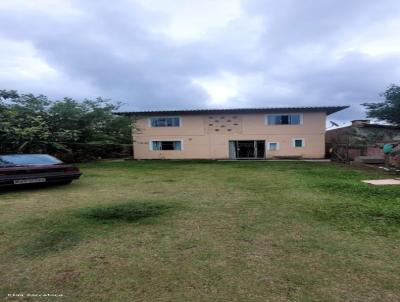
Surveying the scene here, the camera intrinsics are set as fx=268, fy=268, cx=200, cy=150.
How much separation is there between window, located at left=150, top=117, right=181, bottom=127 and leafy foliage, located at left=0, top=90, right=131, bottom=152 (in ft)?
8.47

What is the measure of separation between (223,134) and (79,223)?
20.5 meters

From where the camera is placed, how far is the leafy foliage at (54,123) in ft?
49.0

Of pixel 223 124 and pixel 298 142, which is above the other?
pixel 223 124

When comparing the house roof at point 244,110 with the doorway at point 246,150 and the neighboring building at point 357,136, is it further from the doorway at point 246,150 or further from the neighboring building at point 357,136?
the doorway at point 246,150

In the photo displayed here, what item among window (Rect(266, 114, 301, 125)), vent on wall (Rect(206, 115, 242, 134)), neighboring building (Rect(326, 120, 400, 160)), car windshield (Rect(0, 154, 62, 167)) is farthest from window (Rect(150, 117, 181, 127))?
car windshield (Rect(0, 154, 62, 167))

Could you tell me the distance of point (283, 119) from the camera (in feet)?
78.4

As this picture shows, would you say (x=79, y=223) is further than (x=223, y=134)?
No

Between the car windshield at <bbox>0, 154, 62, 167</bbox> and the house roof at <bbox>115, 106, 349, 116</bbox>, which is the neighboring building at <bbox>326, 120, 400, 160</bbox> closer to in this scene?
the house roof at <bbox>115, 106, 349, 116</bbox>

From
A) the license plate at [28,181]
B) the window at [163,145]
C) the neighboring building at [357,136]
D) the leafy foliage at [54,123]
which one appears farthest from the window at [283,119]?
the license plate at [28,181]

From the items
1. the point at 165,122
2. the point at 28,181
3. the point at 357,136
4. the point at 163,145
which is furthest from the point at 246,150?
the point at 28,181

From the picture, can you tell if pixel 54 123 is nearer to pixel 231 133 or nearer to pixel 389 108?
pixel 231 133

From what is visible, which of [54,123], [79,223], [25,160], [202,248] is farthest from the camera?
[54,123]

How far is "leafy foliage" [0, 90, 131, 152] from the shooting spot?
14.9m

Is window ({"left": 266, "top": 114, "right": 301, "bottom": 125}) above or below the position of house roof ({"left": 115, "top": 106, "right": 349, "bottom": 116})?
below
